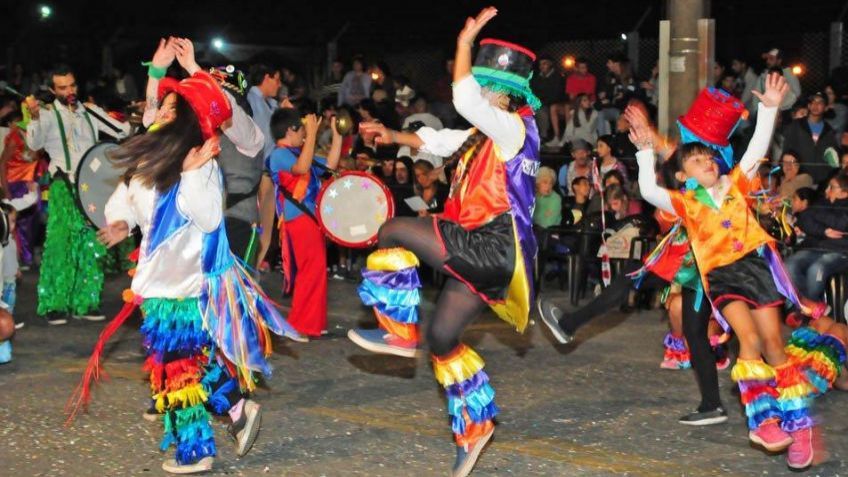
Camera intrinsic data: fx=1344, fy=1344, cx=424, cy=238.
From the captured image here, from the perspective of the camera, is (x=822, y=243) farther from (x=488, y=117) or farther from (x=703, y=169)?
(x=488, y=117)

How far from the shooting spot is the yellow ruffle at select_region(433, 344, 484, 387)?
248 inches

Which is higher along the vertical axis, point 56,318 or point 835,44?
point 835,44

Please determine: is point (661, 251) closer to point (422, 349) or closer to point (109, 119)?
point (422, 349)

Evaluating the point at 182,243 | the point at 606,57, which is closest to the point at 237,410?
the point at 182,243

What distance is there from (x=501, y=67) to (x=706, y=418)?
2383 millimetres

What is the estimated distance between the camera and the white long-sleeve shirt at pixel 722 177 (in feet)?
22.2

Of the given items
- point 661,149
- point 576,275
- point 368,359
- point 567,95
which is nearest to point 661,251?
point 661,149

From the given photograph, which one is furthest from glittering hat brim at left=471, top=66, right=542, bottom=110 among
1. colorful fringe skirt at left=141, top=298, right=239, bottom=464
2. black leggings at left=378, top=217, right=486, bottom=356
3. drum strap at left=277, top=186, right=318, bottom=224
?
drum strap at left=277, top=186, right=318, bottom=224

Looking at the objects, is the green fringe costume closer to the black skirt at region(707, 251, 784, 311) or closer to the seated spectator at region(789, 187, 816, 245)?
the seated spectator at region(789, 187, 816, 245)

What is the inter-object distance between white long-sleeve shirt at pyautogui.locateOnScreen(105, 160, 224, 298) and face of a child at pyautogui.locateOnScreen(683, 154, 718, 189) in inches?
94.7

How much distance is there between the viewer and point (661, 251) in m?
7.34

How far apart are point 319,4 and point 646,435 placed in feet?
54.9

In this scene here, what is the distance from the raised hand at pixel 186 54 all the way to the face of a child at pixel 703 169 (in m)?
2.59

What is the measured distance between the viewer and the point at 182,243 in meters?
6.23
